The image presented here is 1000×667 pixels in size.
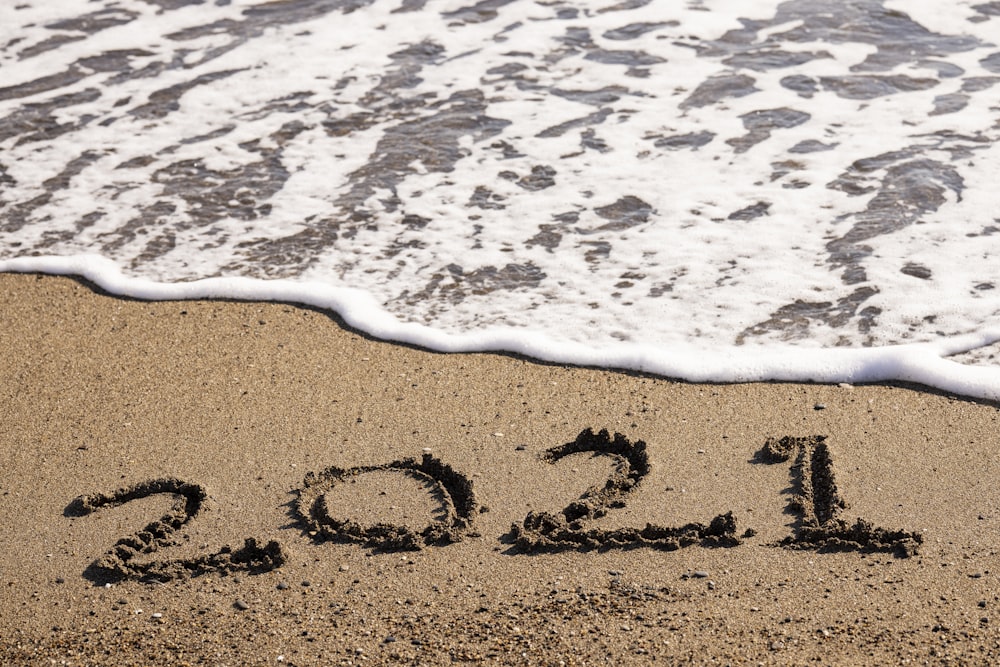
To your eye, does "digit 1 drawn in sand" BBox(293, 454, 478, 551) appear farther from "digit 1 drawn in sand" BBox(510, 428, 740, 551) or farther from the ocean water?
the ocean water

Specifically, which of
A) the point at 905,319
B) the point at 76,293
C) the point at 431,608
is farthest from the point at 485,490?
the point at 76,293

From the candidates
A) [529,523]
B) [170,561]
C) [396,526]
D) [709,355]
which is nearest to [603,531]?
[529,523]

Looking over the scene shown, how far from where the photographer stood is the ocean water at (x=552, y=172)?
4363mm

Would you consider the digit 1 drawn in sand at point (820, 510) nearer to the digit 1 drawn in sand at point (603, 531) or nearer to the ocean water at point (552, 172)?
the digit 1 drawn in sand at point (603, 531)

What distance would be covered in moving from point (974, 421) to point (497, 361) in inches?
66.1

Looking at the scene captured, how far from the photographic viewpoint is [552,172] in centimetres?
574

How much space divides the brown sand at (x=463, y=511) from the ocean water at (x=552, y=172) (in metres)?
0.33

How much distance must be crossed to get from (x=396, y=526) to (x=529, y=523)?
1.30 ft

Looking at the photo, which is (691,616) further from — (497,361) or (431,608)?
(497,361)

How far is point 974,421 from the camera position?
3.59m

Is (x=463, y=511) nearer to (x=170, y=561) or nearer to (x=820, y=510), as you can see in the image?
(x=170, y=561)

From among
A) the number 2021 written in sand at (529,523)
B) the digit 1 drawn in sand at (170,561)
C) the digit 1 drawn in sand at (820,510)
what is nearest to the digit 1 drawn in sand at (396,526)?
the number 2021 written in sand at (529,523)

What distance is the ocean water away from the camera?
14.3ft

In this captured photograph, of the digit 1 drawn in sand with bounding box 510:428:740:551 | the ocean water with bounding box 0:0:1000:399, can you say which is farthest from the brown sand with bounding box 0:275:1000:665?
the ocean water with bounding box 0:0:1000:399
